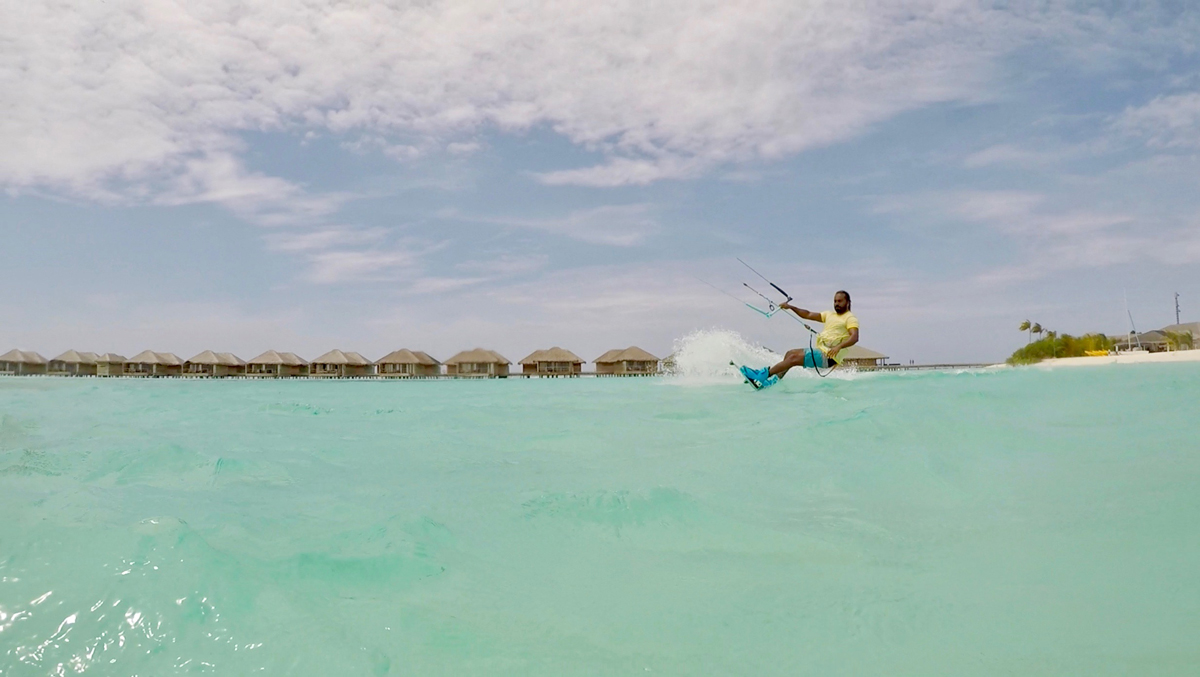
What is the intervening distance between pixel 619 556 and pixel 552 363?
4221 cm

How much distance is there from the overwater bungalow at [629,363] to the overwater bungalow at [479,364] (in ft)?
21.7

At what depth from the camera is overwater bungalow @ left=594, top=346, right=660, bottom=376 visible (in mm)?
44812

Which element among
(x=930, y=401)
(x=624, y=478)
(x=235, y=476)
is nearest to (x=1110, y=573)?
(x=624, y=478)

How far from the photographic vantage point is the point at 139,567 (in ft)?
8.55

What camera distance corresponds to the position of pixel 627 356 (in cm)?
4500

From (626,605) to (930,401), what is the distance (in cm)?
738

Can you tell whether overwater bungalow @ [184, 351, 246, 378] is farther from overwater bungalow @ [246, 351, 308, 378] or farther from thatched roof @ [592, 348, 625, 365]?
thatched roof @ [592, 348, 625, 365]

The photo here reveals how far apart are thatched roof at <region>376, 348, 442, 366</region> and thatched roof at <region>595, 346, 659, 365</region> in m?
11.5

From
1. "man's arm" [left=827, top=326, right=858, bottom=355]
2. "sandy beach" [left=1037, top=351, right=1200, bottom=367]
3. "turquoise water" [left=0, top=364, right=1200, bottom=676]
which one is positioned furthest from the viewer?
"sandy beach" [left=1037, top=351, right=1200, bottom=367]

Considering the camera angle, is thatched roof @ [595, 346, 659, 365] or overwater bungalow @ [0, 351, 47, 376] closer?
thatched roof @ [595, 346, 659, 365]

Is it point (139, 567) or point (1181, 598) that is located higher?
point (139, 567)

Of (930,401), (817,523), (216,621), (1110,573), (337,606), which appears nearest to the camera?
(216,621)

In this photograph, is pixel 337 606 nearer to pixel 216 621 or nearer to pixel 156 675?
pixel 216 621

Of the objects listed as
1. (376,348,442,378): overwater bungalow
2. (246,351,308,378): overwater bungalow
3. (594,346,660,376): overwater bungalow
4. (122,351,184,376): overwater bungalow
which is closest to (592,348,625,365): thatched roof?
(594,346,660,376): overwater bungalow
